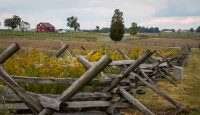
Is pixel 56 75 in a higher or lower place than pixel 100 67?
lower

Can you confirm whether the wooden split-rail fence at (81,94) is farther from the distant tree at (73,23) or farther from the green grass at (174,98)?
the distant tree at (73,23)

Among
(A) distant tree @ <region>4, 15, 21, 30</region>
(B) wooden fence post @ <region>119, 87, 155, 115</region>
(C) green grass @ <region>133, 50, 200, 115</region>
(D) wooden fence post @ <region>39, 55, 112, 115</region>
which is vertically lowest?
(C) green grass @ <region>133, 50, 200, 115</region>

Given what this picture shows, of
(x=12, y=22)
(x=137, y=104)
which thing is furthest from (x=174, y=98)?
(x=12, y=22)

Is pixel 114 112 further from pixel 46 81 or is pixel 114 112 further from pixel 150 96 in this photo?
pixel 150 96

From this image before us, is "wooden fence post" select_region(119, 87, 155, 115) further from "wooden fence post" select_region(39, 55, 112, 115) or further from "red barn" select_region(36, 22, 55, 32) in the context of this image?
"red barn" select_region(36, 22, 55, 32)

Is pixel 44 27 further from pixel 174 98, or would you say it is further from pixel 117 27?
pixel 174 98

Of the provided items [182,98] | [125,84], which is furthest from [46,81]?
[182,98]

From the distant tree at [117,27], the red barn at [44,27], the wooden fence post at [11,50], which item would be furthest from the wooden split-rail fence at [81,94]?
the red barn at [44,27]

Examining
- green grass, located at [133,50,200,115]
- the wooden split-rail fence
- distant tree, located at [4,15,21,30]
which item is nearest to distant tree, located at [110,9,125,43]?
green grass, located at [133,50,200,115]

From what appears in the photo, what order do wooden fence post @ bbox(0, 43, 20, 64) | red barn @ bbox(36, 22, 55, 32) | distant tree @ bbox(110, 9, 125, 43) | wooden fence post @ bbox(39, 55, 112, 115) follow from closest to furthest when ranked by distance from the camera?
wooden fence post @ bbox(39, 55, 112, 115)
wooden fence post @ bbox(0, 43, 20, 64)
distant tree @ bbox(110, 9, 125, 43)
red barn @ bbox(36, 22, 55, 32)

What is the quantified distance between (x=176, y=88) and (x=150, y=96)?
2.64 meters

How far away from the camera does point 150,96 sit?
10.6 m

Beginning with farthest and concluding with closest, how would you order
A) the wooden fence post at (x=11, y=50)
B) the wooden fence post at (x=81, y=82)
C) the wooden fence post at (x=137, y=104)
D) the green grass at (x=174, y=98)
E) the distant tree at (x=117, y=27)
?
1. the distant tree at (x=117, y=27)
2. the green grass at (x=174, y=98)
3. the wooden fence post at (x=137, y=104)
4. the wooden fence post at (x=11, y=50)
5. the wooden fence post at (x=81, y=82)

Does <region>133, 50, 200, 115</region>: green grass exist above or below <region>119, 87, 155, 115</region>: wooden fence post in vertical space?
below
